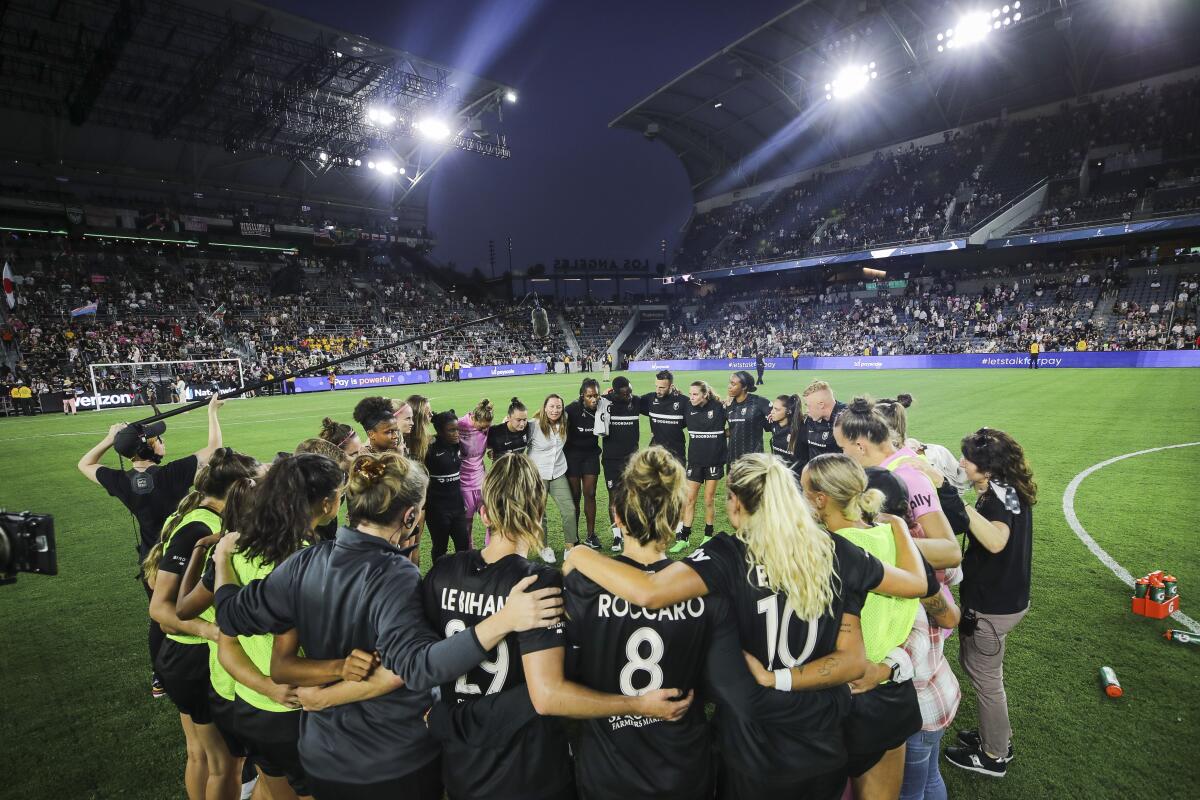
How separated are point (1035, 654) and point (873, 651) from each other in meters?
3.30

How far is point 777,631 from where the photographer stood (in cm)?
221

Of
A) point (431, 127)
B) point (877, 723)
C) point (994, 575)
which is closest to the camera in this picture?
point (877, 723)

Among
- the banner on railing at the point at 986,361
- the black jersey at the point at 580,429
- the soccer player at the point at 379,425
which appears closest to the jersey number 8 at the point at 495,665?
the soccer player at the point at 379,425

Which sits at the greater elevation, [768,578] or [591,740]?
[768,578]

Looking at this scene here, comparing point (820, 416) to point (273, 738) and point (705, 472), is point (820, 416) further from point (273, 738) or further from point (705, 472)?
point (273, 738)

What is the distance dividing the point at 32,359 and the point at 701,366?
139 feet

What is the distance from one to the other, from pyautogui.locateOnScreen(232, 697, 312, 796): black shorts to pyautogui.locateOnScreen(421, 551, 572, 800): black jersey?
905mm

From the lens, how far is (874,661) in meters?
2.54

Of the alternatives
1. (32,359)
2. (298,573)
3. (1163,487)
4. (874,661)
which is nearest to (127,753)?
(298,573)

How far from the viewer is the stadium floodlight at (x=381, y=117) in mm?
34100

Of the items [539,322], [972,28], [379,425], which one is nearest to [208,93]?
[539,322]

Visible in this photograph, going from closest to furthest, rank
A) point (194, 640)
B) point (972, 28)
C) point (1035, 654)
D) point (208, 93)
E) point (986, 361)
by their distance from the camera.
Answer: point (194, 640) → point (1035, 654) → point (208, 93) → point (986, 361) → point (972, 28)

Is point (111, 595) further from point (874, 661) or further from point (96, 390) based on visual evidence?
point (96, 390)

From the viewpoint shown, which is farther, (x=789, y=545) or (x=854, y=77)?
(x=854, y=77)
